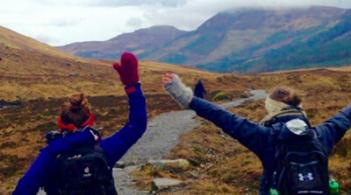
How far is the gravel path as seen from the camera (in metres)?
18.4

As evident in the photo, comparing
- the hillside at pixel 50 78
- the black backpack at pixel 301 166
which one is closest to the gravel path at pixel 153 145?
the black backpack at pixel 301 166

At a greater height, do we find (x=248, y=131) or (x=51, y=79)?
(x=248, y=131)

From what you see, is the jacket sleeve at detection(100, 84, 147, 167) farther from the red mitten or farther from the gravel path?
the gravel path

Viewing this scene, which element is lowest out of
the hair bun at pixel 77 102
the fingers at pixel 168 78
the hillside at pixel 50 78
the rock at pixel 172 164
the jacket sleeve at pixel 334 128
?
the hillside at pixel 50 78

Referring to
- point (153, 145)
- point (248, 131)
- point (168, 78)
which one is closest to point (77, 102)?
point (168, 78)

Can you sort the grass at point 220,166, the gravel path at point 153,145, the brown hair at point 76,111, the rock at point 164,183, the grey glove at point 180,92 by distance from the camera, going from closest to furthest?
the brown hair at point 76,111
the grey glove at point 180,92
the grass at point 220,166
the rock at point 164,183
the gravel path at point 153,145

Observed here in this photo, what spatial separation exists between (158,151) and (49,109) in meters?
34.9

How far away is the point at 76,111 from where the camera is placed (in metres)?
5.71

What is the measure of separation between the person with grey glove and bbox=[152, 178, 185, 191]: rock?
10385 millimetres

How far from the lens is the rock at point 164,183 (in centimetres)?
1625

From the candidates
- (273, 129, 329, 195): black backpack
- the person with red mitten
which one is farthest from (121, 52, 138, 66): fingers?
(273, 129, 329, 195): black backpack

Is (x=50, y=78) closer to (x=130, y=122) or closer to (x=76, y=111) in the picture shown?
(x=130, y=122)

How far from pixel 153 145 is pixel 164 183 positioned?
39.2 feet

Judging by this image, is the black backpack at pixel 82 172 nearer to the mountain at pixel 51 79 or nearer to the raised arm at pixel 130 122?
the raised arm at pixel 130 122
